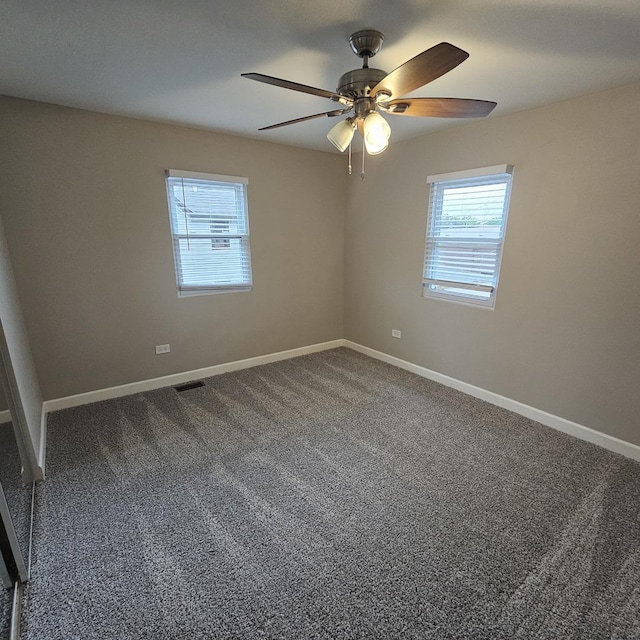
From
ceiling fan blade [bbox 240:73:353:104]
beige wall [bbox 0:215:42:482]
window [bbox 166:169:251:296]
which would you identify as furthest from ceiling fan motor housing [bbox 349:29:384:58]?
beige wall [bbox 0:215:42:482]

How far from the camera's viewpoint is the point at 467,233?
316 centimetres

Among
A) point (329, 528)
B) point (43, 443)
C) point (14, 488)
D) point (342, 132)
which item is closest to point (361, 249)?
point (342, 132)

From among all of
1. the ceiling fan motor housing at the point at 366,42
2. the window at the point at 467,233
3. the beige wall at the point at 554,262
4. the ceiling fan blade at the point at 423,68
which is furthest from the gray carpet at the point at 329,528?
the ceiling fan motor housing at the point at 366,42

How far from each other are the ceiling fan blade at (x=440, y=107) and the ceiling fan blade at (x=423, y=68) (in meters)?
0.15

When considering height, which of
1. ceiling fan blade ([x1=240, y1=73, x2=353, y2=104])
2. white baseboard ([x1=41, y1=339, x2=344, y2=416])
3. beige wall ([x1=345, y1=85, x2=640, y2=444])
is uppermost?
ceiling fan blade ([x1=240, y1=73, x2=353, y2=104])

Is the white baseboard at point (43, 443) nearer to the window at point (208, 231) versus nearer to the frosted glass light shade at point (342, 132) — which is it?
the window at point (208, 231)

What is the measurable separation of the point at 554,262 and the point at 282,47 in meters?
2.40

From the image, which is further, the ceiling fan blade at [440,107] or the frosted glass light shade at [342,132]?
the frosted glass light shade at [342,132]

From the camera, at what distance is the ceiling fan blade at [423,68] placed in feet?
3.92

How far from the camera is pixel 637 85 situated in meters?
2.11

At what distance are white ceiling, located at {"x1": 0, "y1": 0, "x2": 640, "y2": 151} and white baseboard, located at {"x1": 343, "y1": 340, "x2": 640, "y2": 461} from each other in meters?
2.40

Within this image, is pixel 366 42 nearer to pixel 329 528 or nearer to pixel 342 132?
pixel 342 132

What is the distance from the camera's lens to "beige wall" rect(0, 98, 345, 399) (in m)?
2.64

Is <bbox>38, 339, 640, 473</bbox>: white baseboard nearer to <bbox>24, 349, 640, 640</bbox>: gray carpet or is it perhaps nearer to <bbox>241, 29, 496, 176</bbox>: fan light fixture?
<bbox>24, 349, 640, 640</bbox>: gray carpet
